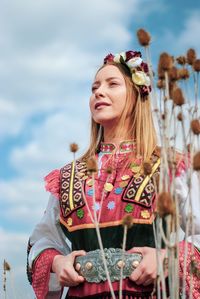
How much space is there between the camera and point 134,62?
2.86 meters

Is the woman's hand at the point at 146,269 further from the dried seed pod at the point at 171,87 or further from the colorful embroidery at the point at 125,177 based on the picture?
the dried seed pod at the point at 171,87

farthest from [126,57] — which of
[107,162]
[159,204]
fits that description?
[159,204]

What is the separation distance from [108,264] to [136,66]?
43.7 inches

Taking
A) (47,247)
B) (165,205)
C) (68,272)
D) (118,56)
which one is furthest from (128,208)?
(165,205)

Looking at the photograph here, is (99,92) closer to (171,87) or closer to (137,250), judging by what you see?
(137,250)

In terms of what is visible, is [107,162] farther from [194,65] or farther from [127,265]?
[194,65]

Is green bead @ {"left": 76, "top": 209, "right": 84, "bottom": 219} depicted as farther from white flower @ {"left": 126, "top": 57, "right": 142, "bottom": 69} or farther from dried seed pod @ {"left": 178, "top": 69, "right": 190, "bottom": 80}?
dried seed pod @ {"left": 178, "top": 69, "right": 190, "bottom": 80}

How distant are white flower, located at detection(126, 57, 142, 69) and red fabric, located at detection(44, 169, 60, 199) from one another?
0.69 m

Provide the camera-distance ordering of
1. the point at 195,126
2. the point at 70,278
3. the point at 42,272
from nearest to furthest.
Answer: the point at 195,126 → the point at 70,278 → the point at 42,272

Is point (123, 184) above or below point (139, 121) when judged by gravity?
below

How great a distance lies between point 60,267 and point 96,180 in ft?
1.51

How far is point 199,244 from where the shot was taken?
2395 mm

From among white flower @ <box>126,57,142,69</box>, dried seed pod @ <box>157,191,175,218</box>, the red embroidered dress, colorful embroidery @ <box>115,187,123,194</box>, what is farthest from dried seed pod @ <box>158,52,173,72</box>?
white flower @ <box>126,57,142,69</box>

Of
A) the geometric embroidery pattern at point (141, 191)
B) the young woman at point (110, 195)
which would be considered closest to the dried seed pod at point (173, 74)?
the young woman at point (110, 195)
